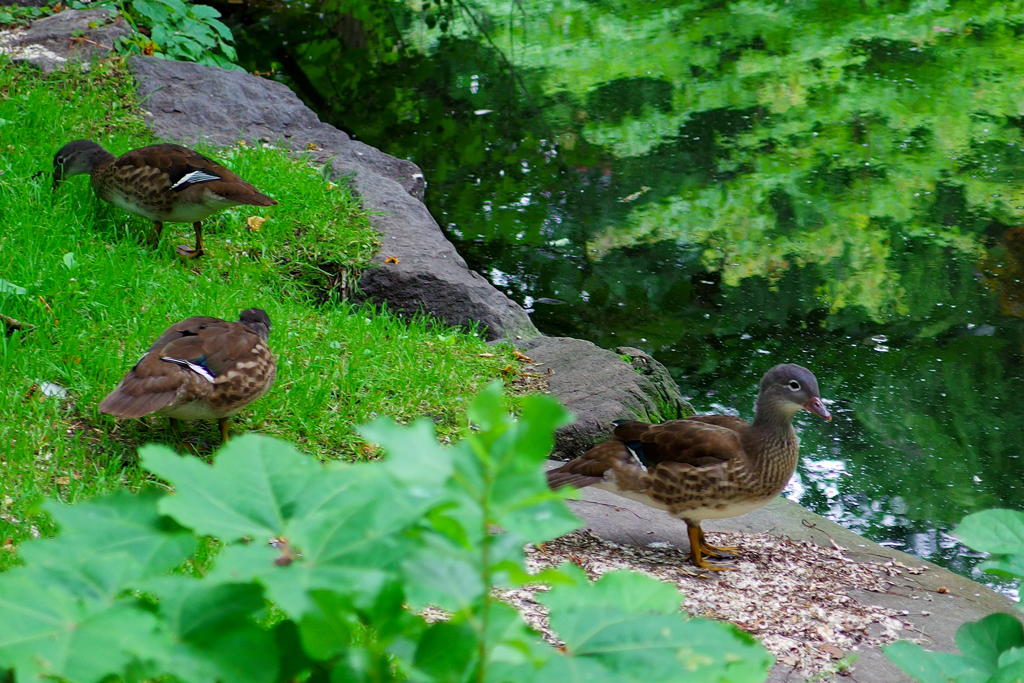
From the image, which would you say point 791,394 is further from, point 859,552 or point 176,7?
point 176,7

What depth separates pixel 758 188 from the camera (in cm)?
919

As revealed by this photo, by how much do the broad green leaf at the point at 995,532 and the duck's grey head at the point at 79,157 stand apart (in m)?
5.51

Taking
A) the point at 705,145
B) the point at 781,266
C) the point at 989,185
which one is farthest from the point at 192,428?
the point at 989,185

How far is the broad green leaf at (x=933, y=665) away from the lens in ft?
4.27

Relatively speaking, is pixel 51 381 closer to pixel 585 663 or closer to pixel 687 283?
pixel 585 663

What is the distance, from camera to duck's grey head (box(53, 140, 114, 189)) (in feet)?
19.0

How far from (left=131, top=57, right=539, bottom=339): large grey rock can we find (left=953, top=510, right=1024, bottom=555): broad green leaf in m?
4.82

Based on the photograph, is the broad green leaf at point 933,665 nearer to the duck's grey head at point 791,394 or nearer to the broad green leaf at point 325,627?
the broad green leaf at point 325,627

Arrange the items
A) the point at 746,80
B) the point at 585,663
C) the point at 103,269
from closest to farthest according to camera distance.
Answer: the point at 585,663
the point at 103,269
the point at 746,80

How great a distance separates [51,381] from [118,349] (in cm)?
34

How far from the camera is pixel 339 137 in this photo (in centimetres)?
845

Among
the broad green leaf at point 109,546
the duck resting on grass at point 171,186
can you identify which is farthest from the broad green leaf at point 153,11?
the broad green leaf at point 109,546

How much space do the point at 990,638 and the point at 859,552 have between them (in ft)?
11.0

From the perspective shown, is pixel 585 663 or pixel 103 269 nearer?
pixel 585 663
